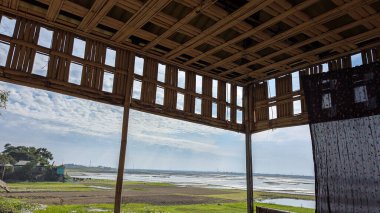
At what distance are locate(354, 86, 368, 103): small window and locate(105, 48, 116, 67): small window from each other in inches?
169

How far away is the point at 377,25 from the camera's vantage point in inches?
179

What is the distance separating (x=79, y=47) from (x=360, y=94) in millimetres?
4867

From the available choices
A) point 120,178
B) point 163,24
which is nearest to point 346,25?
point 163,24

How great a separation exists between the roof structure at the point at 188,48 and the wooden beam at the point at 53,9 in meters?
0.02

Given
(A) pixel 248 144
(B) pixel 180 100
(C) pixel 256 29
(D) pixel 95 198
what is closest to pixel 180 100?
(B) pixel 180 100

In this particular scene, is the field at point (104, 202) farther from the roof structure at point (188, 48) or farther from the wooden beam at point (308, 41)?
the wooden beam at point (308, 41)

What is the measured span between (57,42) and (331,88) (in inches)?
189

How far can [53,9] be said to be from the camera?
427cm

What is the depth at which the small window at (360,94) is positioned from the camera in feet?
13.6

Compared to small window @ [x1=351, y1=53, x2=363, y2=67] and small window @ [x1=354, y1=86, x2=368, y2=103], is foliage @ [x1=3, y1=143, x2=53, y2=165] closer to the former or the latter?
small window @ [x1=351, y1=53, x2=363, y2=67]

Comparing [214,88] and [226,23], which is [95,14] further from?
[214,88]

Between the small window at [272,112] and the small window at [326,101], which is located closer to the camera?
the small window at [326,101]

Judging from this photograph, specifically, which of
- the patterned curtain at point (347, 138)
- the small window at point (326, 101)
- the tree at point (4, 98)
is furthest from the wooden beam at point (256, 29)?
the tree at point (4, 98)

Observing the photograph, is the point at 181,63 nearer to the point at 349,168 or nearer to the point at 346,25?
the point at 346,25
